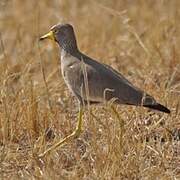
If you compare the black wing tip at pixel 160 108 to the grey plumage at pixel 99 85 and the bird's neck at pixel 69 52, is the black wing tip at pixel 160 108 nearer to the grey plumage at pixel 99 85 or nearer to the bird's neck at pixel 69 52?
the grey plumage at pixel 99 85

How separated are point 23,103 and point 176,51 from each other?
1.79 metres

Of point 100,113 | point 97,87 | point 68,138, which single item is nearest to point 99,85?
point 97,87

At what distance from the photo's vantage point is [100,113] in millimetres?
5848

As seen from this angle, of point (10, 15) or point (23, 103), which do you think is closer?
point (23, 103)

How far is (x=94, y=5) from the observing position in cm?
900

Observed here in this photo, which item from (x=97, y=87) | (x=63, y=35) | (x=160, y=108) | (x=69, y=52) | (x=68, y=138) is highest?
(x=63, y=35)

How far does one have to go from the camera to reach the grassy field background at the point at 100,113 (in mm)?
4875

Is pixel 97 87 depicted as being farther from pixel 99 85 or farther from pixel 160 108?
pixel 160 108

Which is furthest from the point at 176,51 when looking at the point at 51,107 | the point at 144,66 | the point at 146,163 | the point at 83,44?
the point at 146,163

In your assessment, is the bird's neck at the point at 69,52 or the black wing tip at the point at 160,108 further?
the bird's neck at the point at 69,52

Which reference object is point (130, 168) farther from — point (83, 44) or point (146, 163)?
point (83, 44)

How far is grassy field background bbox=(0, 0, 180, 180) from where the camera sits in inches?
192

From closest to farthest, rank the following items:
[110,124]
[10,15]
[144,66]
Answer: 1. [110,124]
2. [144,66]
3. [10,15]

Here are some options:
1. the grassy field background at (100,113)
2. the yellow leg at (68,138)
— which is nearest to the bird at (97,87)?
the yellow leg at (68,138)
